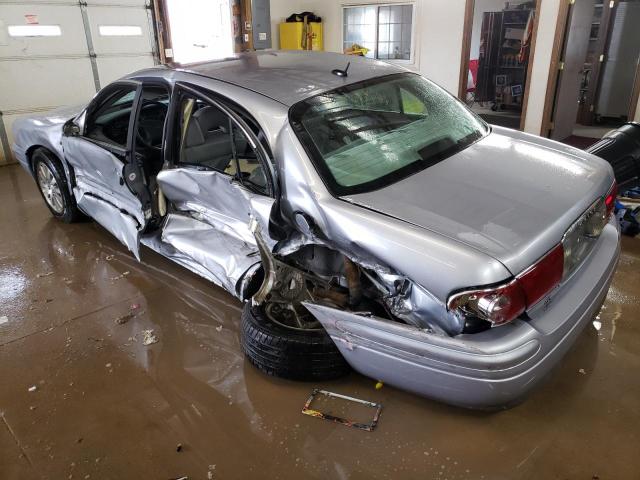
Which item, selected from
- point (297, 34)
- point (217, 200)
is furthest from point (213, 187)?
point (297, 34)

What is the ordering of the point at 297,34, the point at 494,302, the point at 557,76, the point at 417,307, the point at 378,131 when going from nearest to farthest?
the point at 494,302 → the point at 417,307 → the point at 378,131 → the point at 557,76 → the point at 297,34

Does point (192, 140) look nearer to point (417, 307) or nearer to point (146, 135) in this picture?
point (146, 135)

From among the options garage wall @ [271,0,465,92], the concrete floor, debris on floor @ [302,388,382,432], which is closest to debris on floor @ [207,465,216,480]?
the concrete floor

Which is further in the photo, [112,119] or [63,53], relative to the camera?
[63,53]

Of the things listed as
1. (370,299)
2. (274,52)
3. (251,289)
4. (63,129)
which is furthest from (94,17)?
(370,299)

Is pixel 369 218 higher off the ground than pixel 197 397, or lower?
higher

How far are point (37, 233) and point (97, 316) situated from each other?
5.92ft

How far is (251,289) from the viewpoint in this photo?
2635mm

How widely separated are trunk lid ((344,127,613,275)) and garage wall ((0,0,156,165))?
6889mm

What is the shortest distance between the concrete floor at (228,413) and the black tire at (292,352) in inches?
3.7

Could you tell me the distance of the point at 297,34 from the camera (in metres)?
9.05

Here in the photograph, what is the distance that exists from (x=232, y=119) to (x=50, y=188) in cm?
285

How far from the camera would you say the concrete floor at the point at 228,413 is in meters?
2.00

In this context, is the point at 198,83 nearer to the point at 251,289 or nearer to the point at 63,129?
the point at 251,289
